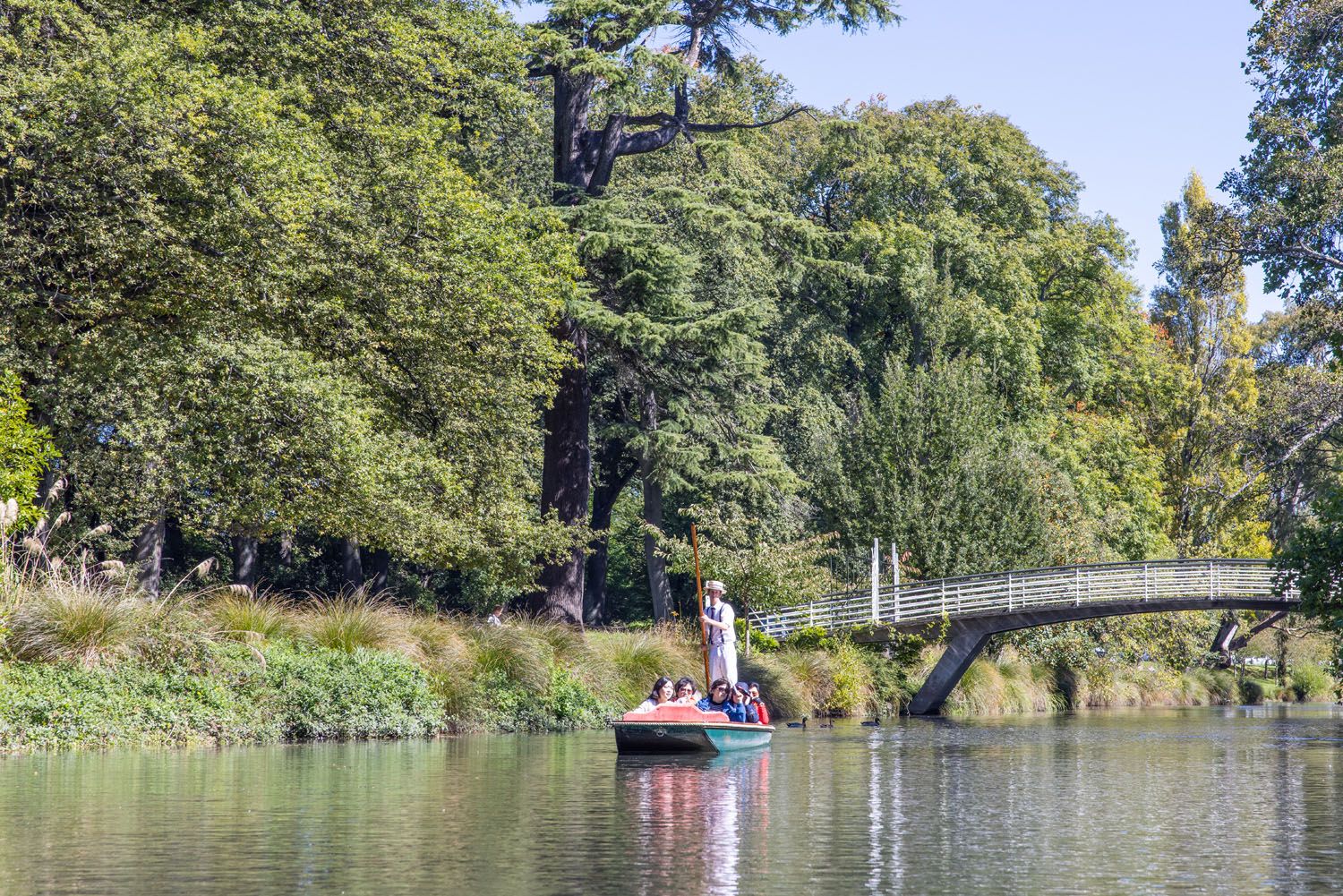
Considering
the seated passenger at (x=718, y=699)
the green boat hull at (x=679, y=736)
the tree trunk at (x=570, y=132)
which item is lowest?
the green boat hull at (x=679, y=736)

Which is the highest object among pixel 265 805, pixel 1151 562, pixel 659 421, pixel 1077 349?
pixel 1077 349

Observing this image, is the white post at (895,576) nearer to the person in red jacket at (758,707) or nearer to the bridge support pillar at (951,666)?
the bridge support pillar at (951,666)

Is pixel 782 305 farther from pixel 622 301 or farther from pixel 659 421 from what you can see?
pixel 622 301

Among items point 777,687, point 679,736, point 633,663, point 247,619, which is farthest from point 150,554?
point 777,687

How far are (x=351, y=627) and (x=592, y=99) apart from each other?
15359 millimetres

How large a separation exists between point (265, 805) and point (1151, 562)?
31.0 meters

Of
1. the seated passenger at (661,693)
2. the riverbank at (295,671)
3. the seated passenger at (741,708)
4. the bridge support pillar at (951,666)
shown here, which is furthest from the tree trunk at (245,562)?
the seated passenger at (661,693)

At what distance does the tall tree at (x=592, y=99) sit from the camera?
31.5 metres

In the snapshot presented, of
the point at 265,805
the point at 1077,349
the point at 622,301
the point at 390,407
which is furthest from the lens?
the point at 1077,349

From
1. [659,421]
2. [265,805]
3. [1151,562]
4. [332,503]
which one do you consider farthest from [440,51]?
[1151,562]

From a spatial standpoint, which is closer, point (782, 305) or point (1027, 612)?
point (1027, 612)

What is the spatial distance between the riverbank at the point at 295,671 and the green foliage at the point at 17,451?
239 centimetres

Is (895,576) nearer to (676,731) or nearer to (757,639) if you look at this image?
(757,639)

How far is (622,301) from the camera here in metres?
33.3
